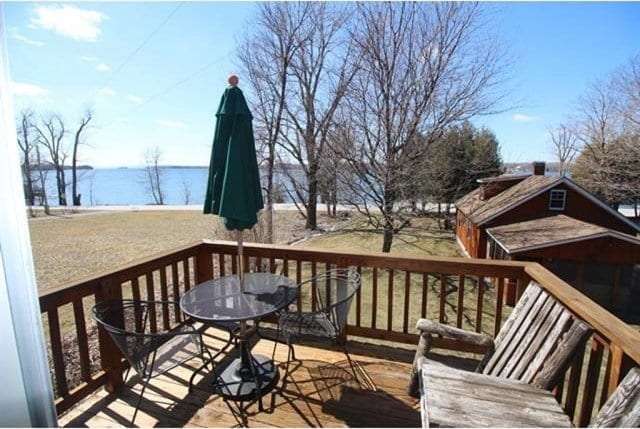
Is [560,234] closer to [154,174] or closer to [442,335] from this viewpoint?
[442,335]

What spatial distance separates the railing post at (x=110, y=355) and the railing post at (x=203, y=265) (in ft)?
3.33

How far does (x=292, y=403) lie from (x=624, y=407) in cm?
178

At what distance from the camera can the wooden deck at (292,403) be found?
7.25 feet

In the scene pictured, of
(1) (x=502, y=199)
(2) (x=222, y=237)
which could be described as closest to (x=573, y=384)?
(2) (x=222, y=237)

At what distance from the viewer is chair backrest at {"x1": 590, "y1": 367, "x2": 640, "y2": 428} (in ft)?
4.22

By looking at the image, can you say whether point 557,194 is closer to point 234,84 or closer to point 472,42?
point 472,42

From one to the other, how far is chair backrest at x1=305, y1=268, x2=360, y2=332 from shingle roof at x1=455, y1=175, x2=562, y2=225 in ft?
37.3

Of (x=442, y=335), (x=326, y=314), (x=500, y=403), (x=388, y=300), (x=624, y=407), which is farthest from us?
(x=388, y=300)

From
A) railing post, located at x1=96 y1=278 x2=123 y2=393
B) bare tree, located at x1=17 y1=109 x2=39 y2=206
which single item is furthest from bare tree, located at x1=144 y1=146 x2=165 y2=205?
railing post, located at x1=96 y1=278 x2=123 y2=393

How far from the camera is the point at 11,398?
1.11 m

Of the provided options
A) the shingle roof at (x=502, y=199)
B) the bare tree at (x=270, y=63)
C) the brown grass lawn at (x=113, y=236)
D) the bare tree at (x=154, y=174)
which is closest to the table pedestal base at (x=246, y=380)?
the brown grass lawn at (x=113, y=236)

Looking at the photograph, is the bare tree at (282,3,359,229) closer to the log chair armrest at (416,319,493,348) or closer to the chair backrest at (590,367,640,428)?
the log chair armrest at (416,319,493,348)

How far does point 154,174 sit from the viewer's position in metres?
23.1

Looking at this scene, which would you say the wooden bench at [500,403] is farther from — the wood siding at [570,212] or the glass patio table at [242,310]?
the wood siding at [570,212]
